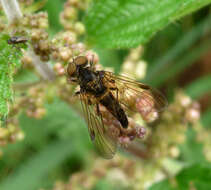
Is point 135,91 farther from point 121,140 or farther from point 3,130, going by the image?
point 3,130

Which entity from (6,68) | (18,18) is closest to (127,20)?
(18,18)

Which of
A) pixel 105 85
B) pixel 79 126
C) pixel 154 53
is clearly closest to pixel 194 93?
pixel 154 53

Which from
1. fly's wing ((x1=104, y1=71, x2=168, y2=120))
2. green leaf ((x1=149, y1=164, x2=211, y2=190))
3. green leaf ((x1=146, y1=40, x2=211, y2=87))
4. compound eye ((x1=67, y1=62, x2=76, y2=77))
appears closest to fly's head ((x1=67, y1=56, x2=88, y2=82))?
compound eye ((x1=67, y1=62, x2=76, y2=77))

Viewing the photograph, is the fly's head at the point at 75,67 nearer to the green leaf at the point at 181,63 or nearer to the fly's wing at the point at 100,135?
the fly's wing at the point at 100,135

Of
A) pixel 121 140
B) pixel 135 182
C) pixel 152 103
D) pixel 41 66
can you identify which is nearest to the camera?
pixel 121 140

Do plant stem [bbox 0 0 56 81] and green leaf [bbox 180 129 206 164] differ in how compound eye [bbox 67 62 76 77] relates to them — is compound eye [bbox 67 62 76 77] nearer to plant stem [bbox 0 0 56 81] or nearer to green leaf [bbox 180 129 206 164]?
plant stem [bbox 0 0 56 81]

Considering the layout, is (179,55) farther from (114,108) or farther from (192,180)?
(114,108)

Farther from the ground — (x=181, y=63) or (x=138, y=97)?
(x=181, y=63)

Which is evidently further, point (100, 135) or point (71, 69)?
point (71, 69)
